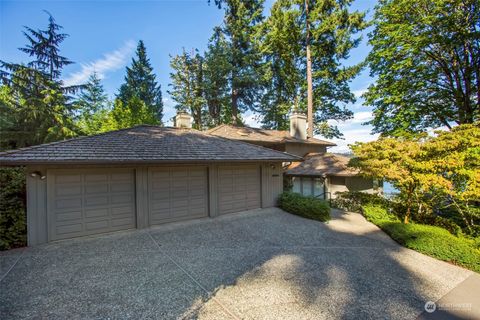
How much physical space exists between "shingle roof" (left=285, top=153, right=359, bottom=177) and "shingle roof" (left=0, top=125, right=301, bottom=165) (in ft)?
14.3

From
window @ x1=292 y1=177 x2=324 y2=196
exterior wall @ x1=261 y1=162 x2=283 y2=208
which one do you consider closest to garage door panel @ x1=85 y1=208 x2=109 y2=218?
exterior wall @ x1=261 y1=162 x2=283 y2=208

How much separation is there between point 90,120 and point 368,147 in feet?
97.2

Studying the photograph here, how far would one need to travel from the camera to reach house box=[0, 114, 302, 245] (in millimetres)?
6234

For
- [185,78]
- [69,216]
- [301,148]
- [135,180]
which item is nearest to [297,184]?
[301,148]

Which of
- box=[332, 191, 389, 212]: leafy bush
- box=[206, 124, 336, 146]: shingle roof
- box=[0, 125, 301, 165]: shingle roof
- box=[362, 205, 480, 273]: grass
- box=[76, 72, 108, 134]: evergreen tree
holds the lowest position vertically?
box=[362, 205, 480, 273]: grass

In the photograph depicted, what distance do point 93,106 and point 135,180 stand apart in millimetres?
26378

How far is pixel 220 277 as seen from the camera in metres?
4.67

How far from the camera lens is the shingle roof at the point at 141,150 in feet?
20.0

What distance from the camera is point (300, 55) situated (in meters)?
23.3

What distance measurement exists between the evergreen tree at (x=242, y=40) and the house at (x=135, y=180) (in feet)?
45.4

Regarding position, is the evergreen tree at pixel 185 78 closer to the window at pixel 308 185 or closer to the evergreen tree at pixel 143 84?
the evergreen tree at pixel 143 84

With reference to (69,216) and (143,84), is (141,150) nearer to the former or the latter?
(69,216)

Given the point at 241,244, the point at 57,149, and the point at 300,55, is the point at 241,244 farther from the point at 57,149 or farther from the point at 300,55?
the point at 300,55

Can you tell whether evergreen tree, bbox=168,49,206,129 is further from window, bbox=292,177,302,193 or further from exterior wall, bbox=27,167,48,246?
exterior wall, bbox=27,167,48,246
